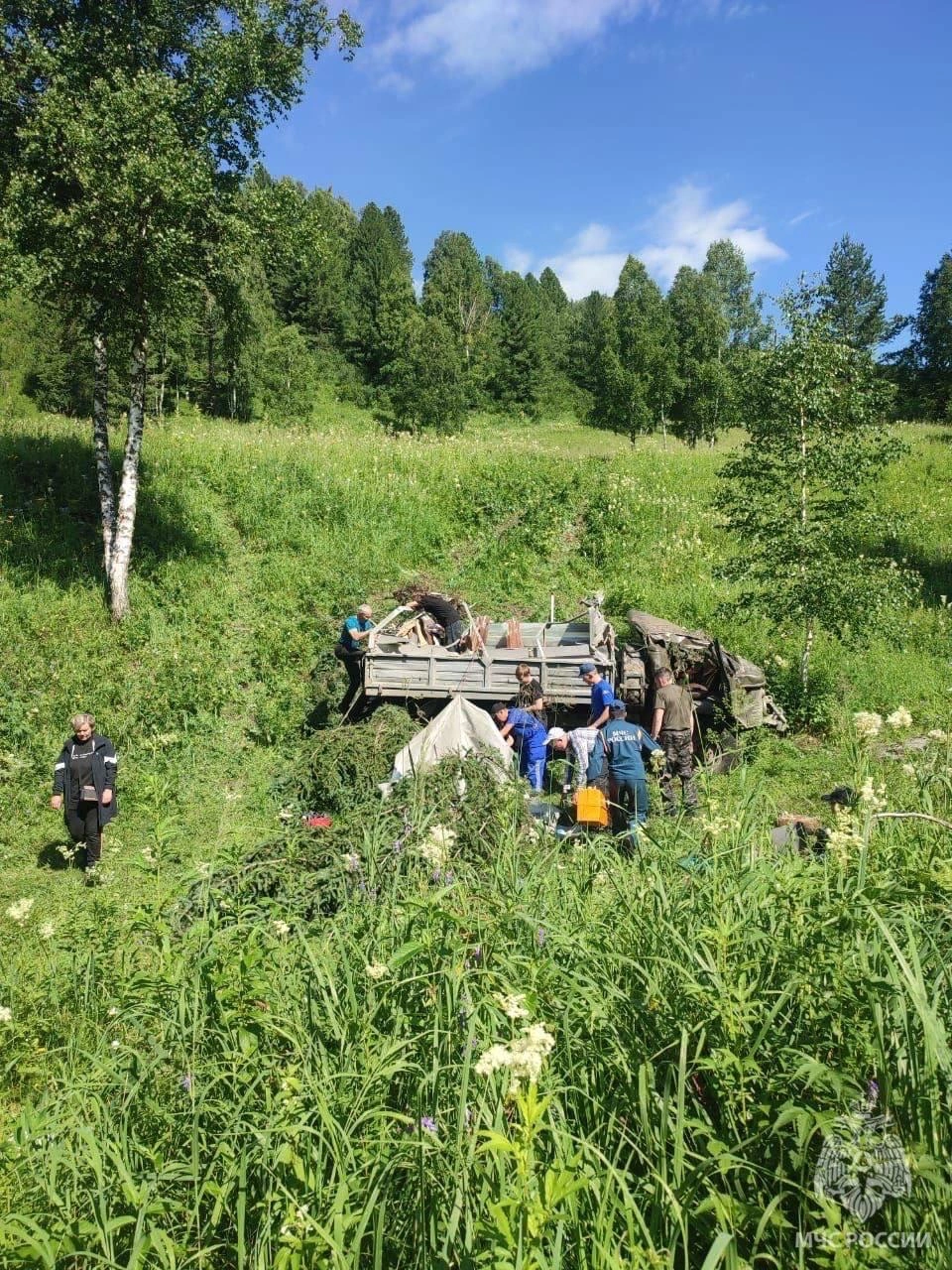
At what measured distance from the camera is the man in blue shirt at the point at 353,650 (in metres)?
11.4

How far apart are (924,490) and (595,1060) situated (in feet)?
76.2

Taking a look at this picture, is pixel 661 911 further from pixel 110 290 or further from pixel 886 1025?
pixel 110 290

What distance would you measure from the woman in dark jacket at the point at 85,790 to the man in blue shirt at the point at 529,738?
14.6ft

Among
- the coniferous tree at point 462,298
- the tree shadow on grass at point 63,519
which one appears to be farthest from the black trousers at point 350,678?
the coniferous tree at point 462,298

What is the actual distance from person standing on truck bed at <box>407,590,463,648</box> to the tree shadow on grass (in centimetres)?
535

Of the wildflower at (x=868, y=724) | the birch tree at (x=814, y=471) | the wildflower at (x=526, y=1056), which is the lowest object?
the wildflower at (x=526, y=1056)

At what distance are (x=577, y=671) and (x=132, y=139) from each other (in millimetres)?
9902

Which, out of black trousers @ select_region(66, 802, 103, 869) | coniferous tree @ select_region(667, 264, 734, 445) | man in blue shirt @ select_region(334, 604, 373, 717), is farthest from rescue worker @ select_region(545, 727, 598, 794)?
coniferous tree @ select_region(667, 264, 734, 445)

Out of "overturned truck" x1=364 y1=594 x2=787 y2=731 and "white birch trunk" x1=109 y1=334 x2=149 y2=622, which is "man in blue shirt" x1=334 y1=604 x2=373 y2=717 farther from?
"white birch trunk" x1=109 y1=334 x2=149 y2=622

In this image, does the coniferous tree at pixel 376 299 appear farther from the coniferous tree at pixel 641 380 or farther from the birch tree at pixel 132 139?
the birch tree at pixel 132 139

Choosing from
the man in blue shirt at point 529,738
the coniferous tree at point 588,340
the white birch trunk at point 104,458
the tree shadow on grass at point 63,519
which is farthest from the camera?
the coniferous tree at point 588,340

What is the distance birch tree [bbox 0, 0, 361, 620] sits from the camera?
35.6ft

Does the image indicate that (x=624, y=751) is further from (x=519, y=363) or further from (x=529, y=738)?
(x=519, y=363)

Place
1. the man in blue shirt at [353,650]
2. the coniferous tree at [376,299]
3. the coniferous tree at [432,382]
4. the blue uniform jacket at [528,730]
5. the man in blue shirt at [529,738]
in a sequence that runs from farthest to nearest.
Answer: the coniferous tree at [376,299] < the coniferous tree at [432,382] < the man in blue shirt at [353,650] < the blue uniform jacket at [528,730] < the man in blue shirt at [529,738]
